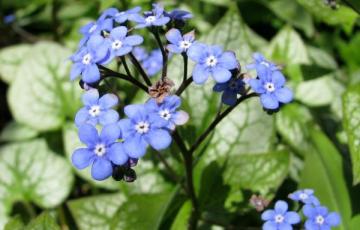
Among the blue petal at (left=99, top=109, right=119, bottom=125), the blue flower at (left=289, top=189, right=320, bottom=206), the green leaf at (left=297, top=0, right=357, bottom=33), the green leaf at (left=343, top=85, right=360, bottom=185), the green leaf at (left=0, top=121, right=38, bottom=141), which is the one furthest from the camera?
the green leaf at (left=0, top=121, right=38, bottom=141)

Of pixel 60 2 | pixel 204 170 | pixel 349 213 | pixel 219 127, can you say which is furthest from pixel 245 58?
pixel 60 2

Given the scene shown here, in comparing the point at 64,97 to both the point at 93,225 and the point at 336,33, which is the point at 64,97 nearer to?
the point at 93,225

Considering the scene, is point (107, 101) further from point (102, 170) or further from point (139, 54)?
point (139, 54)

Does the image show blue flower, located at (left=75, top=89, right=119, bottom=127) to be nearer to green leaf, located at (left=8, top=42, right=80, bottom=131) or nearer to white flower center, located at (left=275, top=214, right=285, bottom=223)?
white flower center, located at (left=275, top=214, right=285, bottom=223)

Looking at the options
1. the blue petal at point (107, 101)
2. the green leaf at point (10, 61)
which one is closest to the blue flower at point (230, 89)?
the blue petal at point (107, 101)

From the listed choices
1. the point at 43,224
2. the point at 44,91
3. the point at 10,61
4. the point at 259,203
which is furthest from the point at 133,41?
the point at 10,61

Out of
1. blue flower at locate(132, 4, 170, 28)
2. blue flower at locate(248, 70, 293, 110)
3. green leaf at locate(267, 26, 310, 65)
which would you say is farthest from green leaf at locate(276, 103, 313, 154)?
blue flower at locate(132, 4, 170, 28)
